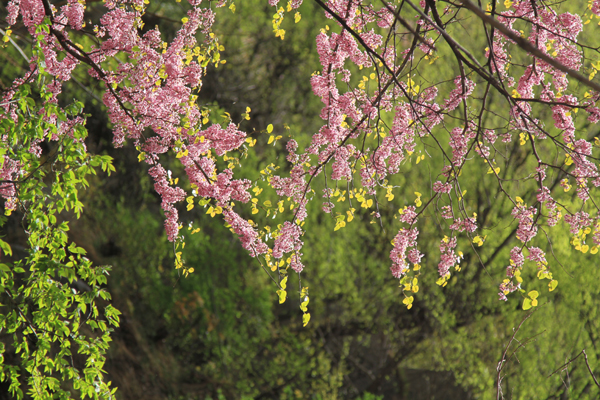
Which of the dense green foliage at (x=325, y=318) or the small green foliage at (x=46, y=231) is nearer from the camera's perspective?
the small green foliage at (x=46, y=231)

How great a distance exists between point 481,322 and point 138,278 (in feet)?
19.6

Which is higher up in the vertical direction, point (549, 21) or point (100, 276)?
point (549, 21)

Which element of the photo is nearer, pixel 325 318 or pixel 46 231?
pixel 46 231

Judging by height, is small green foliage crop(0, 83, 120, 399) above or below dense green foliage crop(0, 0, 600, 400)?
below

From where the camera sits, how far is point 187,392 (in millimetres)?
9422

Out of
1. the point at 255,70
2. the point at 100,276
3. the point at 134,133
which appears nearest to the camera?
the point at 100,276

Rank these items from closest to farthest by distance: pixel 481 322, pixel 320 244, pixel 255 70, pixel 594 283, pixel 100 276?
pixel 100 276 < pixel 594 283 < pixel 481 322 < pixel 320 244 < pixel 255 70

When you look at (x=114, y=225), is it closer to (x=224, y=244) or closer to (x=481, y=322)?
(x=224, y=244)

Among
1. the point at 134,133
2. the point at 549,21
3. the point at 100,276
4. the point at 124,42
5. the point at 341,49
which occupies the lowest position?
the point at 100,276

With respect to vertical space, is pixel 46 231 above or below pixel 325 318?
below

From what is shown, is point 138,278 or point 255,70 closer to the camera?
point 138,278

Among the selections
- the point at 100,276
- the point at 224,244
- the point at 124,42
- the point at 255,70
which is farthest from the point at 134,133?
the point at 255,70

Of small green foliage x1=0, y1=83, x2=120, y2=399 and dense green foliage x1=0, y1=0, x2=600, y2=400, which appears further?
dense green foliage x1=0, y1=0, x2=600, y2=400

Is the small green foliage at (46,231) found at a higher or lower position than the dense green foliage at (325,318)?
lower
